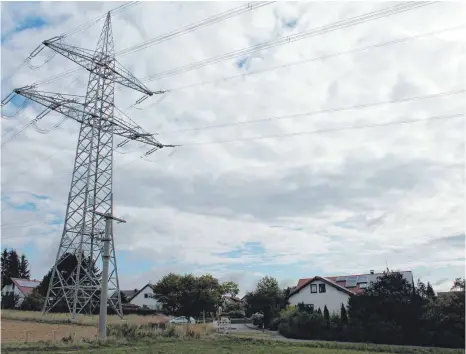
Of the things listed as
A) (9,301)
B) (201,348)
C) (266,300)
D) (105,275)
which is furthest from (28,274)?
(201,348)

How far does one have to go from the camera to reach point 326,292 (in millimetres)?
42562

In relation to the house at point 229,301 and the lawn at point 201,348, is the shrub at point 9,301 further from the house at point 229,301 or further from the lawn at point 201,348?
the lawn at point 201,348

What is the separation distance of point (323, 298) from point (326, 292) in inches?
26.6

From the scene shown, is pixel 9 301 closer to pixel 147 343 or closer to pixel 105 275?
pixel 105 275

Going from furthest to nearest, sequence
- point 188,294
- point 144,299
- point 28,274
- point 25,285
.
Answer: point 28,274, point 144,299, point 25,285, point 188,294

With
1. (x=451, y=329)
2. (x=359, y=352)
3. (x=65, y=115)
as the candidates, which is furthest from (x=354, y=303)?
(x=65, y=115)

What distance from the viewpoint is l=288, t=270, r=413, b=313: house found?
4147 cm

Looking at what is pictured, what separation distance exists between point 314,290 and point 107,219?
2645cm

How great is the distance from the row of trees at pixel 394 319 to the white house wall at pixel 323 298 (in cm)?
760

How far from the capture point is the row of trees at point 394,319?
25.9 m

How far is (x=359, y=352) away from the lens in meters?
22.0

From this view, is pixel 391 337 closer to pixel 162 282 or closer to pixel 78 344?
pixel 78 344

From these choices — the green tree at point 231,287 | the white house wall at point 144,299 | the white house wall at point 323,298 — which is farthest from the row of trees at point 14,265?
the white house wall at point 323,298

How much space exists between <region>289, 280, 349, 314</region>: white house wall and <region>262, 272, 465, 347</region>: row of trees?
7.60 m
